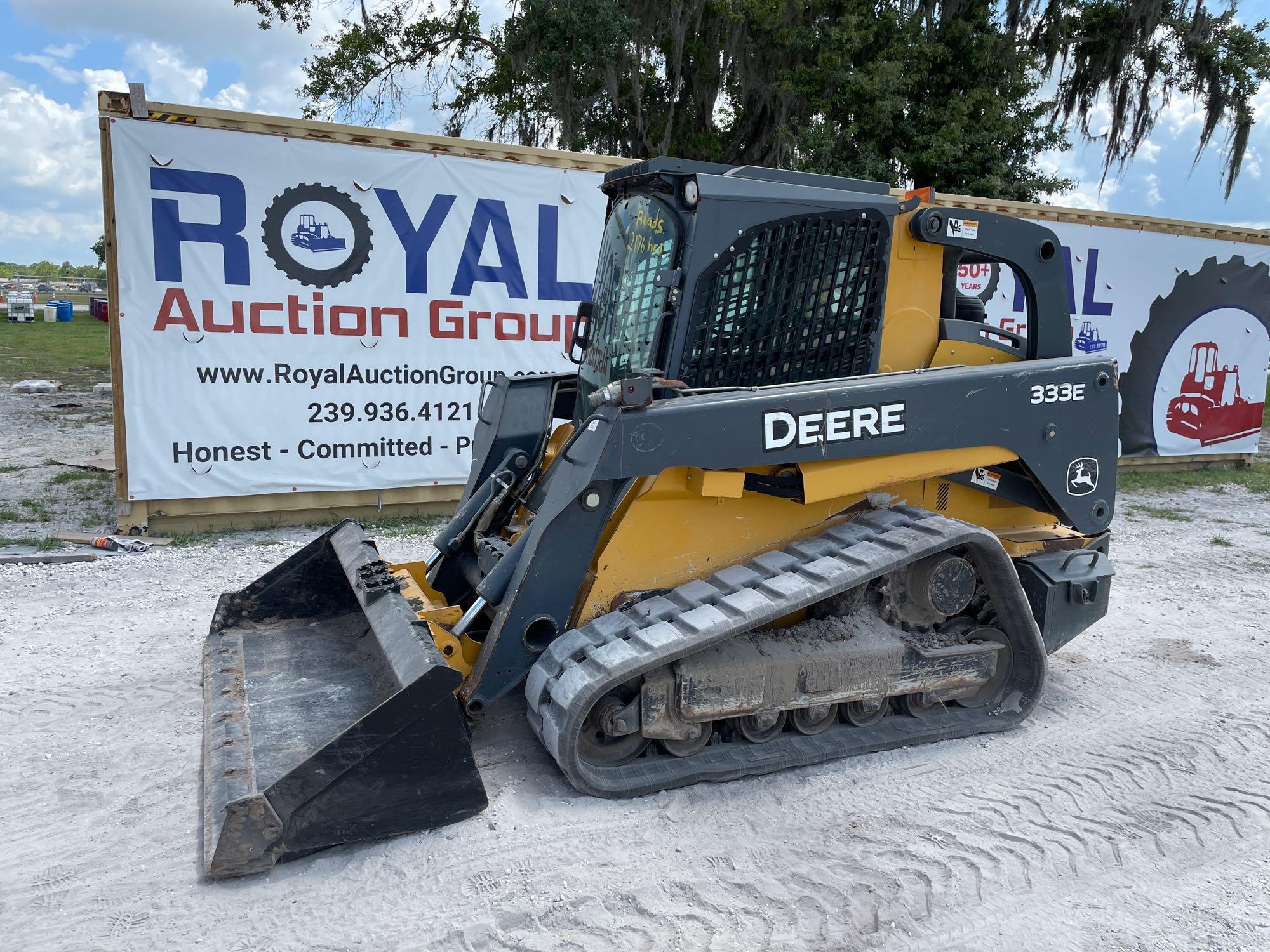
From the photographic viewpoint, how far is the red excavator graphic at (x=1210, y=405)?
498 inches

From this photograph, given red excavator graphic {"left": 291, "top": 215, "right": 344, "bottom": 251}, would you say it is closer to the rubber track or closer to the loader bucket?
the loader bucket

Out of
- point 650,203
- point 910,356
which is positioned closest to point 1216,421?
point 910,356

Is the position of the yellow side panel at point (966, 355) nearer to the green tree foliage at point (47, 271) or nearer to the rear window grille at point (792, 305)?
the rear window grille at point (792, 305)

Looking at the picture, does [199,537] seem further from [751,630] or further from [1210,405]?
[1210,405]

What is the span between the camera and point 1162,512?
9867 millimetres

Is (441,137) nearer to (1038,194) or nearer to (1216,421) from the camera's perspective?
(1216,421)

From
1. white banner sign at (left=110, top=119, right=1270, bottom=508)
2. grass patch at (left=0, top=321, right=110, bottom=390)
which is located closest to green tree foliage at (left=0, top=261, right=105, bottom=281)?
grass patch at (left=0, top=321, right=110, bottom=390)

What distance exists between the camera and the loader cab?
4.06 m

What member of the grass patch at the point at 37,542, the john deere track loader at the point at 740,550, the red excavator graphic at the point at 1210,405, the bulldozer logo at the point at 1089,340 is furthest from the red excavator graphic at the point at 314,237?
the red excavator graphic at the point at 1210,405

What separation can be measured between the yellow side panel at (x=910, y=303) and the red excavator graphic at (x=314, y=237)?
210 inches

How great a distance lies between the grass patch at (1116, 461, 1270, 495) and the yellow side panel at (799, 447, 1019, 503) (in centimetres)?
784

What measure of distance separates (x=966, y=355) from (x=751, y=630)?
1.80 meters

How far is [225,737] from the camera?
3.70 meters

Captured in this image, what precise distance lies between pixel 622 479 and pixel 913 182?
14.6 m
